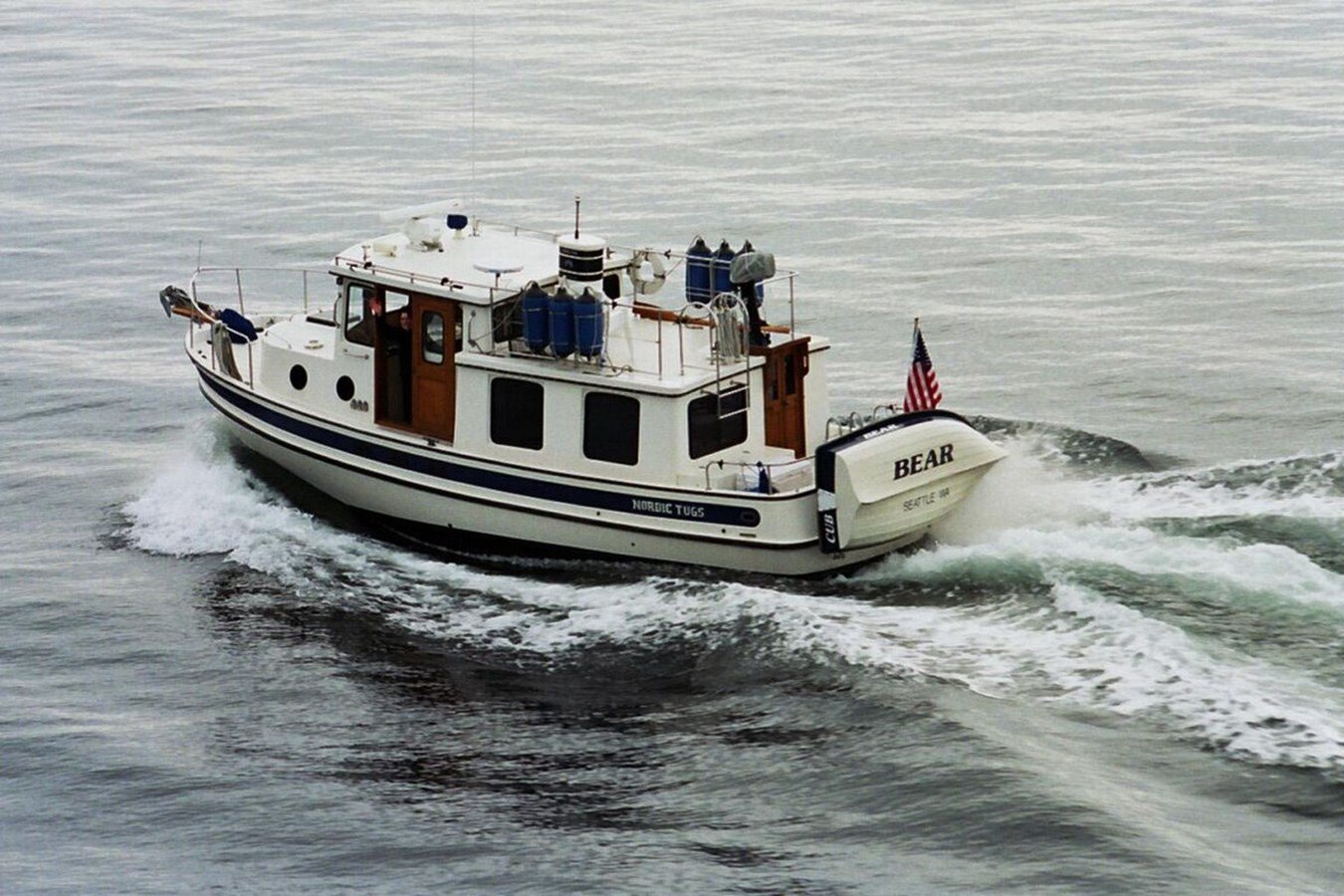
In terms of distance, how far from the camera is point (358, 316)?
23406 mm

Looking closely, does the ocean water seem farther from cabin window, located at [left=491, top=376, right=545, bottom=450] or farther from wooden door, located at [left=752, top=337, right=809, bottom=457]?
wooden door, located at [left=752, top=337, right=809, bottom=457]

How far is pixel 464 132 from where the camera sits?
140 ft

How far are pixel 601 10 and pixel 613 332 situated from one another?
35041 mm

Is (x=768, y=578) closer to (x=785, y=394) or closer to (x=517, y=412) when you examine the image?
(x=785, y=394)

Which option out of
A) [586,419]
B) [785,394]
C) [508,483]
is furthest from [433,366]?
[785,394]

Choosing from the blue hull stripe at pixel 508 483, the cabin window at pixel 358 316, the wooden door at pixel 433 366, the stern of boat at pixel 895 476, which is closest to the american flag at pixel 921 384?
the stern of boat at pixel 895 476

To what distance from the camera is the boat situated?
20969mm

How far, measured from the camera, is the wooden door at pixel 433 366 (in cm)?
2261

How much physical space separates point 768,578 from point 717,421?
1788 millimetres

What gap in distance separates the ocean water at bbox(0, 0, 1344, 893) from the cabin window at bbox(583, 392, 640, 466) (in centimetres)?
128

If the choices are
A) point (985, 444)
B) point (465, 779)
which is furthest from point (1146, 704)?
point (465, 779)

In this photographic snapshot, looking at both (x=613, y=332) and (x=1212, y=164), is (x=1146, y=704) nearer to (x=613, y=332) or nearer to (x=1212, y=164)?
(x=613, y=332)

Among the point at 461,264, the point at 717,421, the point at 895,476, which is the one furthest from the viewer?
the point at 461,264

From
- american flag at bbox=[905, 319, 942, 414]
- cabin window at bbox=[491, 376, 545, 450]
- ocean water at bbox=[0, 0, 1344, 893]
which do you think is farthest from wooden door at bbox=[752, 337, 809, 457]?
cabin window at bbox=[491, 376, 545, 450]
